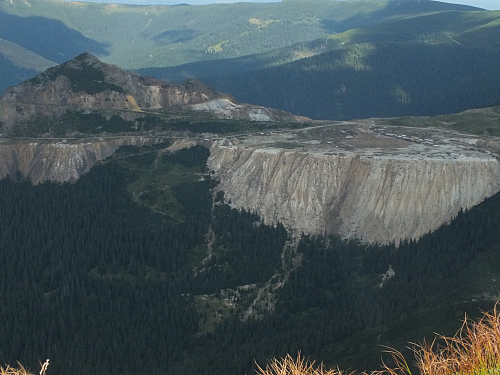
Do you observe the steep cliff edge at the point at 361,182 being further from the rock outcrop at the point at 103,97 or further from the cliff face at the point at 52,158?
the rock outcrop at the point at 103,97

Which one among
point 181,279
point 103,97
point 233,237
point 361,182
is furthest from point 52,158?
point 361,182

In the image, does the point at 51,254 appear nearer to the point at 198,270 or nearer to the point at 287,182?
the point at 198,270

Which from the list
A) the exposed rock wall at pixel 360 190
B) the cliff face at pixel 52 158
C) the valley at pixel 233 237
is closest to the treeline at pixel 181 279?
the valley at pixel 233 237

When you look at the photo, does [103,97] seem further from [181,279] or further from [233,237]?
[181,279]

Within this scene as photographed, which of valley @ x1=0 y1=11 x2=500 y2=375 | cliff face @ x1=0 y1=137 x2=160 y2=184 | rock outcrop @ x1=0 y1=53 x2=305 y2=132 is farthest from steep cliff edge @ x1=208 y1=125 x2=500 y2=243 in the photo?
rock outcrop @ x1=0 y1=53 x2=305 y2=132

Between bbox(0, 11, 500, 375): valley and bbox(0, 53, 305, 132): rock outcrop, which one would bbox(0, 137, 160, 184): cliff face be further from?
bbox(0, 53, 305, 132): rock outcrop

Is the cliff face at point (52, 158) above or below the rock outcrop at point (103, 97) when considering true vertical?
below

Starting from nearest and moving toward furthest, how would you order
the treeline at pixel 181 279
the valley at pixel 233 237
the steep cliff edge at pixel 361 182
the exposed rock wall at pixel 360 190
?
the treeline at pixel 181 279
the valley at pixel 233 237
the exposed rock wall at pixel 360 190
the steep cliff edge at pixel 361 182

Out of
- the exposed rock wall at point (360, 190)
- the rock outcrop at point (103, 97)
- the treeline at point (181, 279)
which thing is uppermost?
the rock outcrop at point (103, 97)
